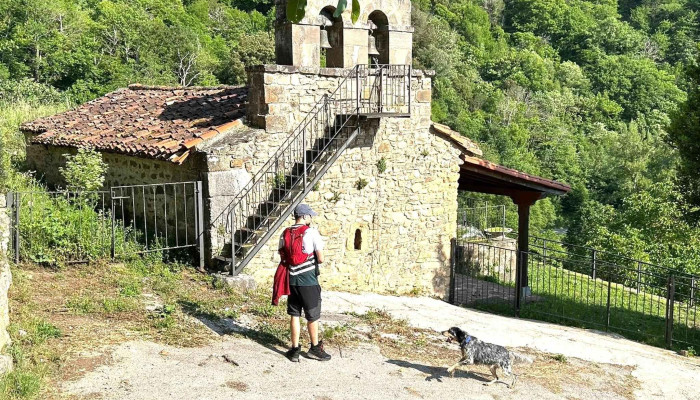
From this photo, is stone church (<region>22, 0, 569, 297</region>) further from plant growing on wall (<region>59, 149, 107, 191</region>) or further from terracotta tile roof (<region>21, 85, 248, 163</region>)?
plant growing on wall (<region>59, 149, 107, 191</region>)

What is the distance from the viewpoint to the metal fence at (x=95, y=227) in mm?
9586

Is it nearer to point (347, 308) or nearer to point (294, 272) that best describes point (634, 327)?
point (347, 308)

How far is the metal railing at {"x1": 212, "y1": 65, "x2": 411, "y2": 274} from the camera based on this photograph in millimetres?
10453

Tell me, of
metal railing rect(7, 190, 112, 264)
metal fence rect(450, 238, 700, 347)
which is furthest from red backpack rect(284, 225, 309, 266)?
metal fence rect(450, 238, 700, 347)

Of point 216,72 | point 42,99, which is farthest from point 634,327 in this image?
point 216,72

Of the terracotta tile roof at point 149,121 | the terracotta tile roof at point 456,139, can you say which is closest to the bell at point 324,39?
the terracotta tile roof at point 149,121

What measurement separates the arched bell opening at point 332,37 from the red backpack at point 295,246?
5.20 meters

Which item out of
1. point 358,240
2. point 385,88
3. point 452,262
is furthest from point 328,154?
point 452,262

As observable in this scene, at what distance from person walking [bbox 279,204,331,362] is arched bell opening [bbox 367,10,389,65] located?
5741 millimetres

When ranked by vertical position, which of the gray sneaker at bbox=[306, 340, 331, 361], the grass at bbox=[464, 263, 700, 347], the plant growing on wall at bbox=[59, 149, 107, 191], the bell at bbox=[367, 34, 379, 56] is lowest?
the grass at bbox=[464, 263, 700, 347]

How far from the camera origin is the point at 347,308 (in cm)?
1007

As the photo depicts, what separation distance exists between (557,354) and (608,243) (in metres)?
18.9

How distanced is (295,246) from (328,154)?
4.14 m

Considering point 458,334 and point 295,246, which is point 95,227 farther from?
point 458,334
